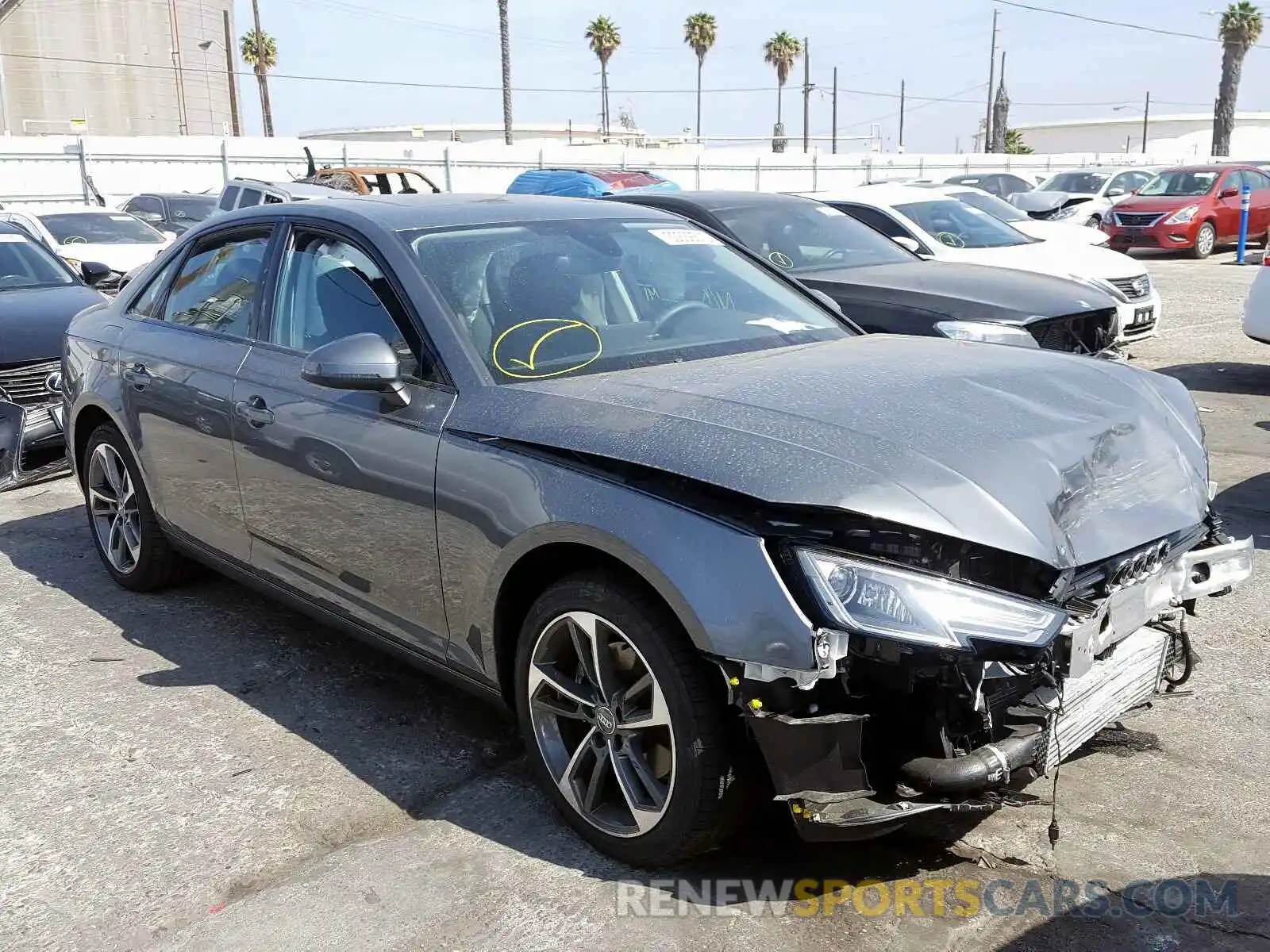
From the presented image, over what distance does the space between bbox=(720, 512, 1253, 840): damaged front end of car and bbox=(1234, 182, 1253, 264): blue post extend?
19.9 meters

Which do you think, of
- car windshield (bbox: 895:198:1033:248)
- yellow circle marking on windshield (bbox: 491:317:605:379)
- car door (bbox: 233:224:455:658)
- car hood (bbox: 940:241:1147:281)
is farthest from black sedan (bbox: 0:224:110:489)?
car windshield (bbox: 895:198:1033:248)

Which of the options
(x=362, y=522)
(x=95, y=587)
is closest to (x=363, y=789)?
(x=362, y=522)

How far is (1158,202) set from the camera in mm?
21469

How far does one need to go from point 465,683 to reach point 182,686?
4.88ft

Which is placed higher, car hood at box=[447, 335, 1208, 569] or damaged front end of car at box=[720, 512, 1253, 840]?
car hood at box=[447, 335, 1208, 569]

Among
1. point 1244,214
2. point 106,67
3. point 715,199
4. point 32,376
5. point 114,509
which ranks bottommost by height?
point 114,509

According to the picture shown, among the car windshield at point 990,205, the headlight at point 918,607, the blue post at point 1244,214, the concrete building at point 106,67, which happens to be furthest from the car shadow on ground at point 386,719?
the concrete building at point 106,67

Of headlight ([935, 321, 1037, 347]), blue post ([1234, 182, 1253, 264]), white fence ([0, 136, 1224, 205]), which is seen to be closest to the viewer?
headlight ([935, 321, 1037, 347])

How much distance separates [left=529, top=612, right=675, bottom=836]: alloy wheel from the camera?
301 cm

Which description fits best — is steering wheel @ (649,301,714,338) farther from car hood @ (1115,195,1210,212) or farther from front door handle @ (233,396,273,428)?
car hood @ (1115,195,1210,212)

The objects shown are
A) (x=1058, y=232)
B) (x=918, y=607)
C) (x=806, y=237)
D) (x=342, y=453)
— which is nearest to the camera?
(x=918, y=607)

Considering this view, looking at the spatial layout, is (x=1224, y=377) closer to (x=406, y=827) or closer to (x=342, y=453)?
(x=342, y=453)

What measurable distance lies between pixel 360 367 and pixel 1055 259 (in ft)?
27.0

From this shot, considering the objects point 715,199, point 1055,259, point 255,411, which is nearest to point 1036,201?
point 1055,259
